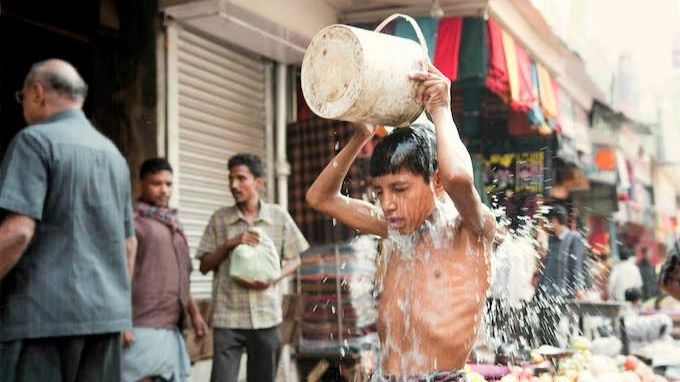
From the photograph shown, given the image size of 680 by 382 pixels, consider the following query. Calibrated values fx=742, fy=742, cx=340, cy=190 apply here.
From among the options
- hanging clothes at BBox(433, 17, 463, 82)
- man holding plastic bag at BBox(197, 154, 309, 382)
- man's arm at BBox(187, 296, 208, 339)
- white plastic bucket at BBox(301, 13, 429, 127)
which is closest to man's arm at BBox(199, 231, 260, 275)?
man holding plastic bag at BBox(197, 154, 309, 382)

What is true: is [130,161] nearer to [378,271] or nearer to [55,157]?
[55,157]

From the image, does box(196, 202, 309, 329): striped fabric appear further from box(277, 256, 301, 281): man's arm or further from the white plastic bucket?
the white plastic bucket

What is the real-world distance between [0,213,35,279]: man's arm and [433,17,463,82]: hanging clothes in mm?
A: 4400

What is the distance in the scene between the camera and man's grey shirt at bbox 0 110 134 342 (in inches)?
116

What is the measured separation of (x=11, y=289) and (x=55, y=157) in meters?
0.56

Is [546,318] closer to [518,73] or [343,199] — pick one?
[518,73]

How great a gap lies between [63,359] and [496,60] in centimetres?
496

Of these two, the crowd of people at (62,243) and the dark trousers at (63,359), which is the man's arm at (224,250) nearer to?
the crowd of people at (62,243)

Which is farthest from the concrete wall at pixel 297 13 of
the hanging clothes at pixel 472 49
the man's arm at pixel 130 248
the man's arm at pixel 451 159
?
the man's arm at pixel 451 159

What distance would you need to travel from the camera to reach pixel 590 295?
10953 mm

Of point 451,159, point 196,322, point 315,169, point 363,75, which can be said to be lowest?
point 196,322

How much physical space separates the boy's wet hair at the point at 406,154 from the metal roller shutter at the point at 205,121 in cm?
377

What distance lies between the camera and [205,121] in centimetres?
641

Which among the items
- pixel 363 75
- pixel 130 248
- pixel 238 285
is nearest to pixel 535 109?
pixel 238 285
